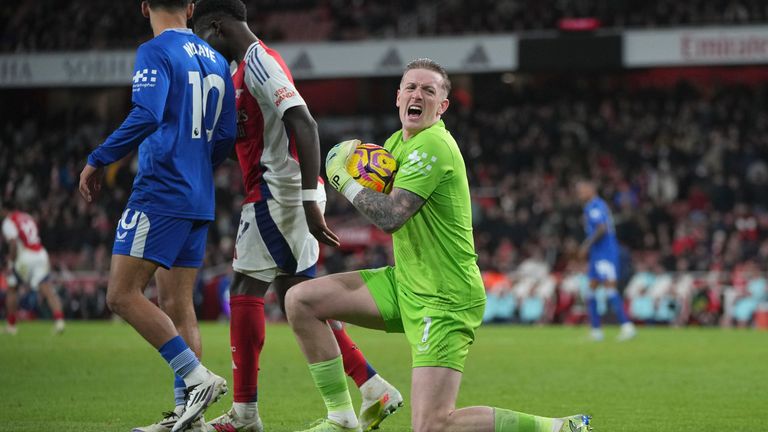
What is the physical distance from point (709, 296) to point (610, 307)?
6.46 ft

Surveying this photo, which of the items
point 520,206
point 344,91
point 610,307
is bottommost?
point 610,307

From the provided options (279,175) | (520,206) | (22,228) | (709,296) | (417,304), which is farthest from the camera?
(520,206)

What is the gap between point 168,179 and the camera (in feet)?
19.5

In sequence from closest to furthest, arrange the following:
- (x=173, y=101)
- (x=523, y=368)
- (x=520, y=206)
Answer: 1. (x=173, y=101)
2. (x=523, y=368)
3. (x=520, y=206)

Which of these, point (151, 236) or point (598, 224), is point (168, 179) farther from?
point (598, 224)

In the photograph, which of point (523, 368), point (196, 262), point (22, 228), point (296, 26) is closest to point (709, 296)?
point (523, 368)

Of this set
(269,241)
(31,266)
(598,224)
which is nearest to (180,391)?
(269,241)

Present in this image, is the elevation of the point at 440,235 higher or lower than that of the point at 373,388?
higher

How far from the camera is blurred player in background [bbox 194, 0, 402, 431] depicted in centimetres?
646

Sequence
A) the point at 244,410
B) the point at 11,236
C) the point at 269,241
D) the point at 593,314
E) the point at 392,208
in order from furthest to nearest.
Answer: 1. the point at 11,236
2. the point at 593,314
3. the point at 269,241
4. the point at 244,410
5. the point at 392,208

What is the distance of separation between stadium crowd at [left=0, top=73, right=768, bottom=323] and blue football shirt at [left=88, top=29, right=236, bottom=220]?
675 inches

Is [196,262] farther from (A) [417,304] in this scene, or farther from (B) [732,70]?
(B) [732,70]

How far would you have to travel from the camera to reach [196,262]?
628 cm

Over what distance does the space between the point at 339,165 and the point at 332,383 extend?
4.25ft
